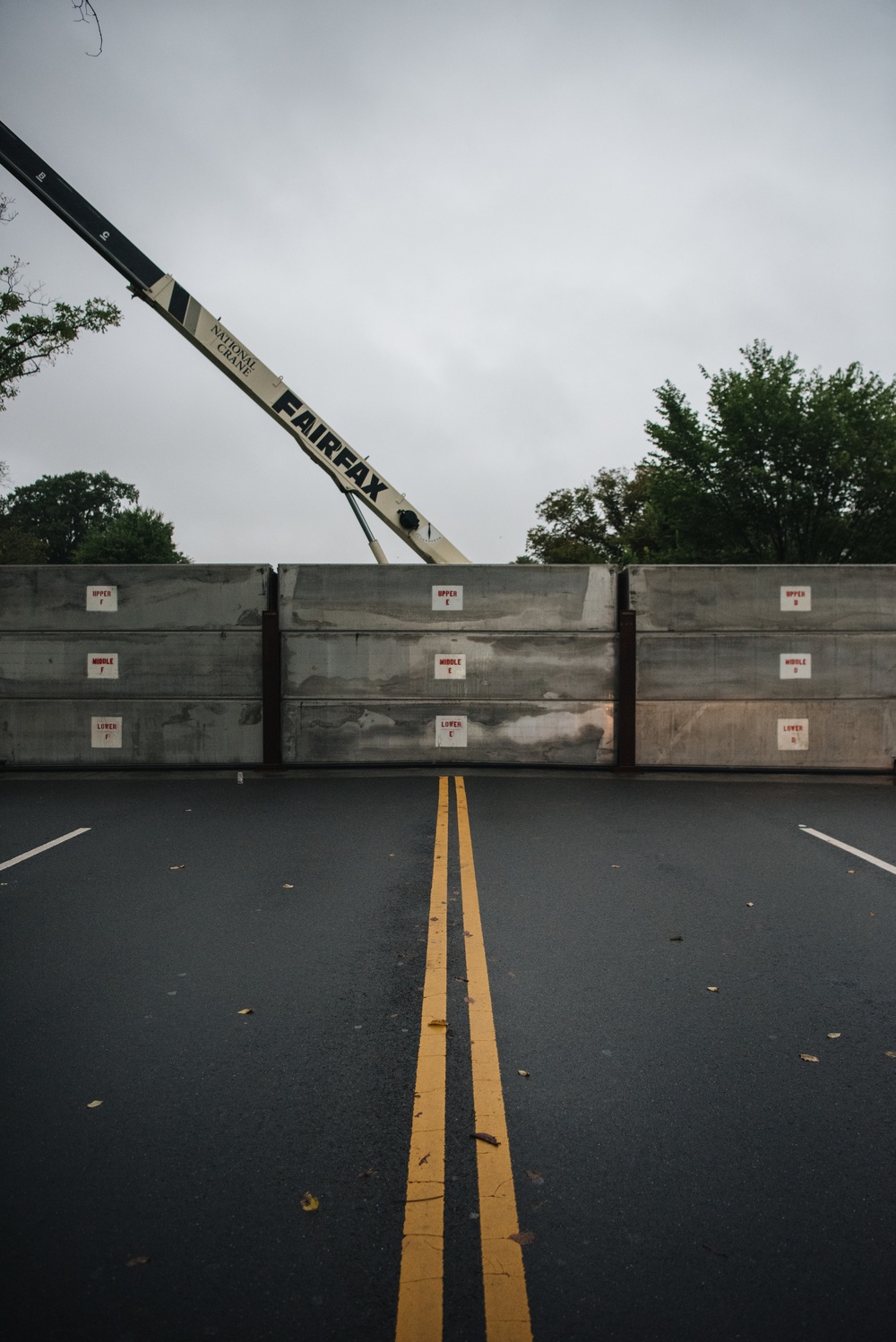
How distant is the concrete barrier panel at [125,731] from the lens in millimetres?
11414

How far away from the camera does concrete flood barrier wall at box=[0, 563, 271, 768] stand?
1140 centimetres

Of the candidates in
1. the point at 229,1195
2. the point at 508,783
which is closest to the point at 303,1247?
the point at 229,1195

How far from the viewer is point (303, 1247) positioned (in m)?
2.32

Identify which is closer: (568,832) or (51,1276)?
(51,1276)

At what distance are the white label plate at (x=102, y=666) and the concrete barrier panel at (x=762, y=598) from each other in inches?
A: 294

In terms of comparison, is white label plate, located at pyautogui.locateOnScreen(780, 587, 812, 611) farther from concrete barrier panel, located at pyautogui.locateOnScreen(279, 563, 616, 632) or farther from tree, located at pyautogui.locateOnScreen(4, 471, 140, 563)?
tree, located at pyautogui.locateOnScreen(4, 471, 140, 563)

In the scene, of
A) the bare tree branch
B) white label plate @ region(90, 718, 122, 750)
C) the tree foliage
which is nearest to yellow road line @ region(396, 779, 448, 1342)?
the bare tree branch

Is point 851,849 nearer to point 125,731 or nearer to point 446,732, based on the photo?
point 446,732

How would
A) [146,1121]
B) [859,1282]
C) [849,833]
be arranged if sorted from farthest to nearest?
1. [849,833]
2. [146,1121]
3. [859,1282]

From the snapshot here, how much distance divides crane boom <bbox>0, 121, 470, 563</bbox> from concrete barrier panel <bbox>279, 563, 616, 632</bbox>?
103 inches

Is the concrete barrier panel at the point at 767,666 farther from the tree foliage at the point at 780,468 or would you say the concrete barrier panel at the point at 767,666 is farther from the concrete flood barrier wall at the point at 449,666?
the tree foliage at the point at 780,468

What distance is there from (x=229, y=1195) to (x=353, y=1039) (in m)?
1.08

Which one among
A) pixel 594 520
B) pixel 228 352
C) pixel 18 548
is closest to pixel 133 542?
pixel 18 548

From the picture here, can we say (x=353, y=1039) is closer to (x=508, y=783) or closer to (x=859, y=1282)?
(x=859, y=1282)
